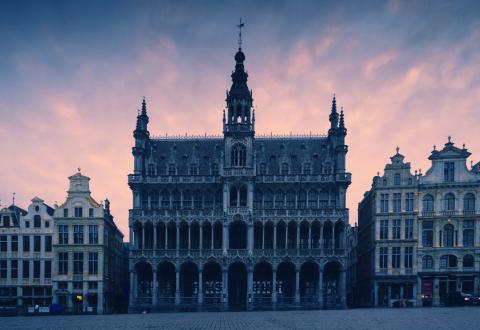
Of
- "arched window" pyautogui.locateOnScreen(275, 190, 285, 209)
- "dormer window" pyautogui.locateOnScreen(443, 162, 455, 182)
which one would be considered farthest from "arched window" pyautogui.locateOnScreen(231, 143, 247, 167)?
"dormer window" pyautogui.locateOnScreen(443, 162, 455, 182)

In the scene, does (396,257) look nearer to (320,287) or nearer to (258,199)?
(320,287)

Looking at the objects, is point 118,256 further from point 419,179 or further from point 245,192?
point 419,179

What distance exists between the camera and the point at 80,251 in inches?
3531

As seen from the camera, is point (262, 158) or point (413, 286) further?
point (262, 158)

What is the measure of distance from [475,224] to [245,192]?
35465 mm

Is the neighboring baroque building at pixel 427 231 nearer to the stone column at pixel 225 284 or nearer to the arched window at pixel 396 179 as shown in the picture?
the arched window at pixel 396 179

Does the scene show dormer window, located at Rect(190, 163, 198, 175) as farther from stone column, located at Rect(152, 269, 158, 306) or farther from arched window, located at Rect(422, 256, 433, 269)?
arched window, located at Rect(422, 256, 433, 269)

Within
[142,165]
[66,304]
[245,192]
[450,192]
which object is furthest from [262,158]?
[66,304]

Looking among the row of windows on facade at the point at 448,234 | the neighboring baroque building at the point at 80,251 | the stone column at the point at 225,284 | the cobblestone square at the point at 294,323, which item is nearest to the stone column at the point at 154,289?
the neighboring baroque building at the point at 80,251

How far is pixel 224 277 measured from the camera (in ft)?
297

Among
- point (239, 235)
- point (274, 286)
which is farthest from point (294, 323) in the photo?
point (239, 235)

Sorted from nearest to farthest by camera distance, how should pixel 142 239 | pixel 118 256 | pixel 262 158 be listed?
pixel 142 239, pixel 262 158, pixel 118 256

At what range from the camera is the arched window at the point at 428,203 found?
293 feet

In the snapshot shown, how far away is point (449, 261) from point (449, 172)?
13.5m
